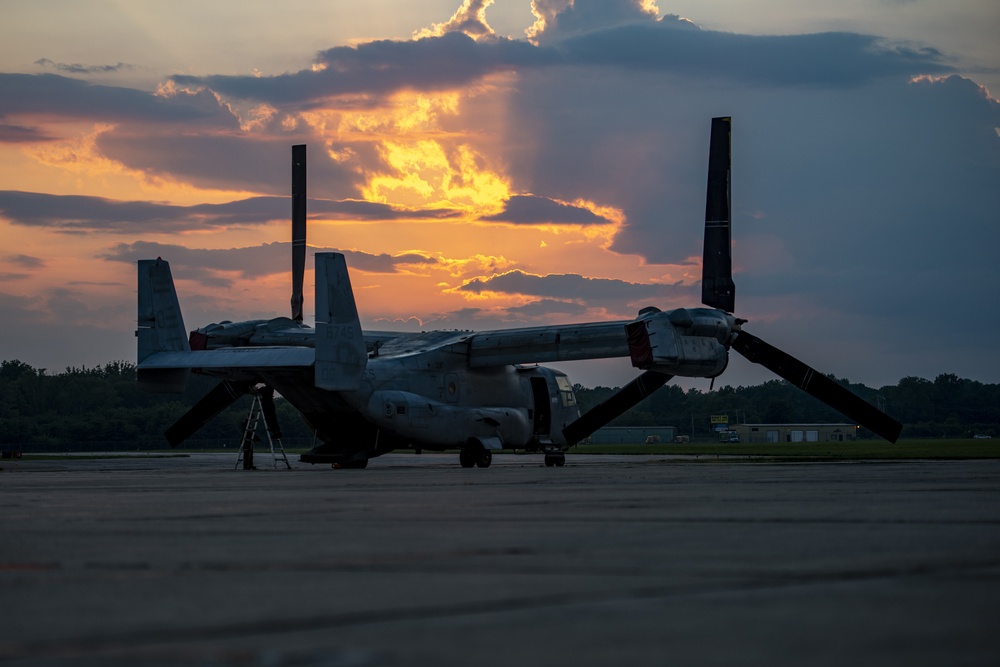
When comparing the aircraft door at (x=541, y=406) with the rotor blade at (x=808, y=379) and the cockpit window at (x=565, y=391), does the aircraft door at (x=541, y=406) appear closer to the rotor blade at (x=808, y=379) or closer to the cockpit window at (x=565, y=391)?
the cockpit window at (x=565, y=391)

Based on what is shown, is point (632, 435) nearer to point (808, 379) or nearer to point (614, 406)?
point (614, 406)

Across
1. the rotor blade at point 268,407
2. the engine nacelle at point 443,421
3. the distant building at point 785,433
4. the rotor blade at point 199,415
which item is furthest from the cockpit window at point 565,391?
the distant building at point 785,433

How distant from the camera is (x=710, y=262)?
44.4 metres

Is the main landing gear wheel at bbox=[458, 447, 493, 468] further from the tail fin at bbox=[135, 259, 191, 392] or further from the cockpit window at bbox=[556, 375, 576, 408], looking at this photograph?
the tail fin at bbox=[135, 259, 191, 392]

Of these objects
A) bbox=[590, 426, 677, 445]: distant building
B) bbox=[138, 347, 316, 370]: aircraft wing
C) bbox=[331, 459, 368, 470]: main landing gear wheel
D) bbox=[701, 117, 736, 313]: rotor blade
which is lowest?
bbox=[331, 459, 368, 470]: main landing gear wheel

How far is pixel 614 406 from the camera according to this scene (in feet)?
159

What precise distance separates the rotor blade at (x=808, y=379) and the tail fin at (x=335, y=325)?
13375 mm

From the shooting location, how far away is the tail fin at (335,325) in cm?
3600

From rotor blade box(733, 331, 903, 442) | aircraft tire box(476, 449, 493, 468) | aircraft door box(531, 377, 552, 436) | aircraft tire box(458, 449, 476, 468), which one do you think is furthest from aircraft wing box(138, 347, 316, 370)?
rotor blade box(733, 331, 903, 442)

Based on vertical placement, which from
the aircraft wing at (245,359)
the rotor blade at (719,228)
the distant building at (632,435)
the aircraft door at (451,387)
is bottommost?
the distant building at (632,435)

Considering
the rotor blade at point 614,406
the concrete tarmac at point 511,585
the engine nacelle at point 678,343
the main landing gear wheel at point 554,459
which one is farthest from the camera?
the rotor blade at point 614,406

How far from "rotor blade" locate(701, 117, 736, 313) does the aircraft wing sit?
1400 centimetres

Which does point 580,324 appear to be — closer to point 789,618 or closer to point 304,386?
point 304,386

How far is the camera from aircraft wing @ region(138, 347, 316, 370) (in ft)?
121
